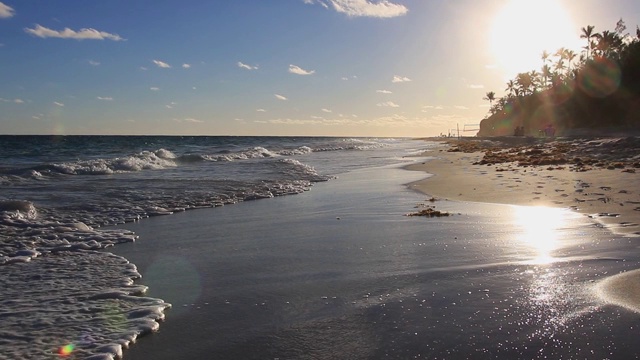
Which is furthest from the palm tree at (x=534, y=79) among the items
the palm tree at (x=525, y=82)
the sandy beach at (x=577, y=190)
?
the sandy beach at (x=577, y=190)

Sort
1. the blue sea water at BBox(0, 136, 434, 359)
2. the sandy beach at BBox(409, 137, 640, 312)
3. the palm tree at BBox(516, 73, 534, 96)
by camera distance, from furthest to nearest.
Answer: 1. the palm tree at BBox(516, 73, 534, 96)
2. the sandy beach at BBox(409, 137, 640, 312)
3. the blue sea water at BBox(0, 136, 434, 359)

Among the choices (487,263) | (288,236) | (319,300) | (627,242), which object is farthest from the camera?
(288,236)

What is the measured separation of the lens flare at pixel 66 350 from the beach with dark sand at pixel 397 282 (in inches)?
16.4

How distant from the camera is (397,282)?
4.84 metres

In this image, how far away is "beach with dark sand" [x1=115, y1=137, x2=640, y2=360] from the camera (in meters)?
3.45

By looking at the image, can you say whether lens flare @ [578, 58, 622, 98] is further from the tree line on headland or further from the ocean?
the ocean

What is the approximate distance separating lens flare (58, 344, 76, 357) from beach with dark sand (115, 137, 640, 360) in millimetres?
417

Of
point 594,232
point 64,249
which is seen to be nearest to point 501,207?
point 594,232

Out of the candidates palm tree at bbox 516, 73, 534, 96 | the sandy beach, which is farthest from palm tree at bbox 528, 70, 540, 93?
the sandy beach

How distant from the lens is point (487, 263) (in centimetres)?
541

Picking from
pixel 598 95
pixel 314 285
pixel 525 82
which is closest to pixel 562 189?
pixel 314 285

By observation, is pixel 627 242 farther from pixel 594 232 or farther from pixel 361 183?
pixel 361 183

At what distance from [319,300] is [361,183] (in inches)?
429

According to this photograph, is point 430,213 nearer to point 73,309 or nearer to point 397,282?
point 397,282
